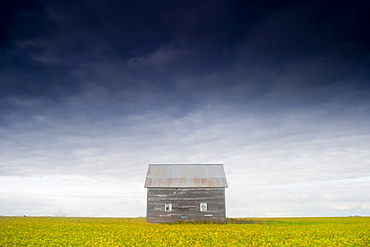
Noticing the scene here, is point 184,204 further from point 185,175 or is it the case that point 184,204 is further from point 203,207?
point 185,175

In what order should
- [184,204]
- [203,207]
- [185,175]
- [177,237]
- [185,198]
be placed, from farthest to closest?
1. [185,175]
2. [185,198]
3. [184,204]
4. [203,207]
5. [177,237]

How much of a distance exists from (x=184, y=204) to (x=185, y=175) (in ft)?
13.5

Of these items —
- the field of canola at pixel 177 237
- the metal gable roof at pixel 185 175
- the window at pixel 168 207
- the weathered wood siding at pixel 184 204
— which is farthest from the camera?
the metal gable roof at pixel 185 175

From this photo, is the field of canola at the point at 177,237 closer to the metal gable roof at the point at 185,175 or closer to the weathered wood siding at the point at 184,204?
the weathered wood siding at the point at 184,204

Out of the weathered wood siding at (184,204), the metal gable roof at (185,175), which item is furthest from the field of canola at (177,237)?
the metal gable roof at (185,175)

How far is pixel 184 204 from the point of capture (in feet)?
113

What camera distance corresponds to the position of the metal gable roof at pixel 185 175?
35.6m

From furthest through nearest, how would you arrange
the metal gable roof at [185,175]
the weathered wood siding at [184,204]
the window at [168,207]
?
1. the metal gable roof at [185,175]
2. the window at [168,207]
3. the weathered wood siding at [184,204]

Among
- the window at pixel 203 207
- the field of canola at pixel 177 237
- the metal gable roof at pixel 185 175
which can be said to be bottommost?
the field of canola at pixel 177 237

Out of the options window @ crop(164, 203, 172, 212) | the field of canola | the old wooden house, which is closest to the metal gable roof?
the old wooden house

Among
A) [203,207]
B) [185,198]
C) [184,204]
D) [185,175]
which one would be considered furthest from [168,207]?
[185,175]

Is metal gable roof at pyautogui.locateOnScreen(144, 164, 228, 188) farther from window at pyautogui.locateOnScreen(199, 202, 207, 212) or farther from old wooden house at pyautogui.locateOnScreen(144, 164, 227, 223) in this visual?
window at pyautogui.locateOnScreen(199, 202, 207, 212)

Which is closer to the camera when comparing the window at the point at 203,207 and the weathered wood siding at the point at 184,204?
the weathered wood siding at the point at 184,204

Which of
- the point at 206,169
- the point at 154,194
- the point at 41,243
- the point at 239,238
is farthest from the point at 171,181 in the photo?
the point at 41,243
